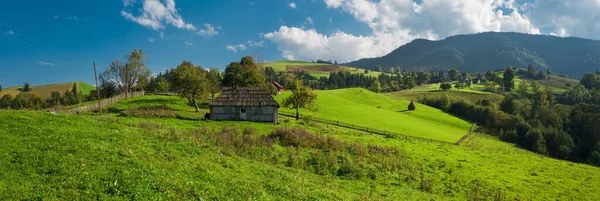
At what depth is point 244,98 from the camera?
47.2 meters

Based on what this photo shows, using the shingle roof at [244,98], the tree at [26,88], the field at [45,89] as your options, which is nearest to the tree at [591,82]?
the shingle roof at [244,98]

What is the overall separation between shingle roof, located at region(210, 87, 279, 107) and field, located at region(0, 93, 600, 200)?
1291 cm

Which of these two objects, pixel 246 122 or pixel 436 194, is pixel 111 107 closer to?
pixel 246 122

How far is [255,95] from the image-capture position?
47.6 m

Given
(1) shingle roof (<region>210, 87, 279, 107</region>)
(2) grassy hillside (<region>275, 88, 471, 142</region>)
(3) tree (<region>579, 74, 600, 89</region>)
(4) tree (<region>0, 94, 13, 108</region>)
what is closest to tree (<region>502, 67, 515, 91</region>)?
(3) tree (<region>579, 74, 600, 89</region>)

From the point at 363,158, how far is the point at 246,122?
21.3 m

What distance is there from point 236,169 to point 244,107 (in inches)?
1151

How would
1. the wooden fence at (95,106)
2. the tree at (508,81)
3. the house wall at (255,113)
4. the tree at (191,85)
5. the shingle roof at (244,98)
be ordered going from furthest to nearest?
the tree at (508,81) → the tree at (191,85) → the house wall at (255,113) → the shingle roof at (244,98) → the wooden fence at (95,106)

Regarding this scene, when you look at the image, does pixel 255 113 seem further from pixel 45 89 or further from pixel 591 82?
pixel 591 82

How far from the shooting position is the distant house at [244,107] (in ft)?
151

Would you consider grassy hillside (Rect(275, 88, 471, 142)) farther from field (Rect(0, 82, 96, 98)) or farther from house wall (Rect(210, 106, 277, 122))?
field (Rect(0, 82, 96, 98))

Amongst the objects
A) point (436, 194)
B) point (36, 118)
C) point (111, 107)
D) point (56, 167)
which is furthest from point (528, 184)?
point (111, 107)

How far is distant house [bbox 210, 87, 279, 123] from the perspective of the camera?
46031 millimetres

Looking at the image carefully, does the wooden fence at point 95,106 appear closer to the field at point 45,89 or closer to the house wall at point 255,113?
the house wall at point 255,113
